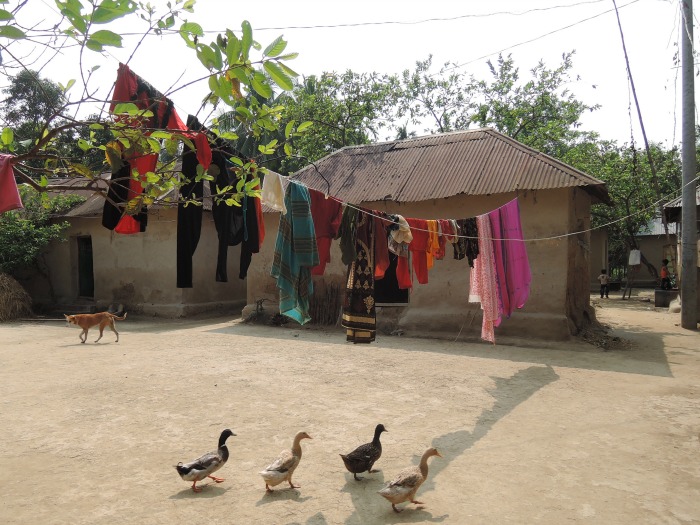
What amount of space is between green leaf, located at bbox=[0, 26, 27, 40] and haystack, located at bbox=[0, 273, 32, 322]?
15.2m

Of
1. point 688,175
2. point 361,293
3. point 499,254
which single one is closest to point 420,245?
point 499,254

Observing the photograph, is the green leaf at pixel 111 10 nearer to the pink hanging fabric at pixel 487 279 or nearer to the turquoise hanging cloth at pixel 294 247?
the turquoise hanging cloth at pixel 294 247

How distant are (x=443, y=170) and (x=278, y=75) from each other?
31.9ft

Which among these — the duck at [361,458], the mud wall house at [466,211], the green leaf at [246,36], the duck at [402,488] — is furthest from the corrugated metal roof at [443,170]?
the green leaf at [246,36]

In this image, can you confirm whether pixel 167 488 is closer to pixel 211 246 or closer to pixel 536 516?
pixel 536 516

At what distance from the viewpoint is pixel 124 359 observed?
348 inches

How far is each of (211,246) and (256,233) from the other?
11.0 meters

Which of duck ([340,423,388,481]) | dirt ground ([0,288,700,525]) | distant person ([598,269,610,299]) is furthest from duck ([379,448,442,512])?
distant person ([598,269,610,299])

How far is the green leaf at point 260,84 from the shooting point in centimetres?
248

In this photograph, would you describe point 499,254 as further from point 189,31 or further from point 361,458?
point 189,31

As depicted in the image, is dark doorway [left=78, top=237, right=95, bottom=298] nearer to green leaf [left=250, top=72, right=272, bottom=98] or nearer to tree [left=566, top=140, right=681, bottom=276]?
green leaf [left=250, top=72, right=272, bottom=98]

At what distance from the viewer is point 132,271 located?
1539 centimetres

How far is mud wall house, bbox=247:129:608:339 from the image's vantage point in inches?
399

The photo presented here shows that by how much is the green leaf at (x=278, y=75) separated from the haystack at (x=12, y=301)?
15.4 meters
